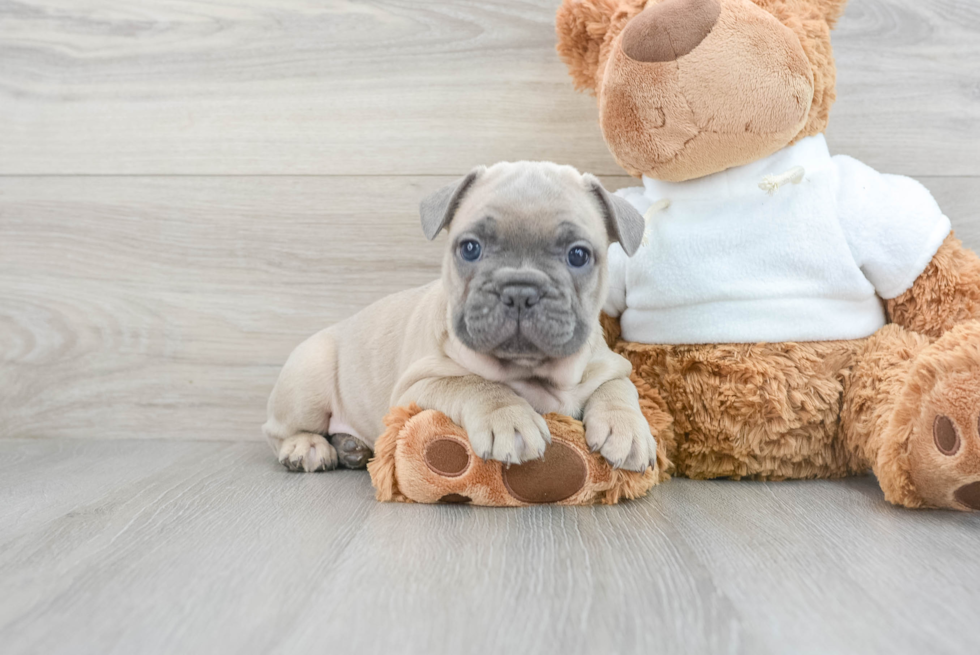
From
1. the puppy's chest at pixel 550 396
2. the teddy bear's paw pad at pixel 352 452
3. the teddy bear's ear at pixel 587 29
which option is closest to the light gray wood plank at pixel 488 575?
the puppy's chest at pixel 550 396

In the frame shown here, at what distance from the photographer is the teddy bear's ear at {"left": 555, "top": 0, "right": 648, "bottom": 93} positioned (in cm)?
207

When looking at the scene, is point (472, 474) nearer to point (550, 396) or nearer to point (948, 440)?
point (550, 396)

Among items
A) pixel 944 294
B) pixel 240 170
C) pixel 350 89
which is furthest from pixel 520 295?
pixel 240 170

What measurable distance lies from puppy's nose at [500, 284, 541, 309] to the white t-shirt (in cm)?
56

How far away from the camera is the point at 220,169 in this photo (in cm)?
277

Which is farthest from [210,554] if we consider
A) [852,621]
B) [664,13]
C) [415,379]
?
[664,13]

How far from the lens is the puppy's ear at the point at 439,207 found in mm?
1880

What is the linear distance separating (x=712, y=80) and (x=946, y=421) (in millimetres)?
944

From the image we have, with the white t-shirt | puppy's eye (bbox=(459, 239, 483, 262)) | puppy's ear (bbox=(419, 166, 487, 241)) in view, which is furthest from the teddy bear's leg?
puppy's ear (bbox=(419, 166, 487, 241))

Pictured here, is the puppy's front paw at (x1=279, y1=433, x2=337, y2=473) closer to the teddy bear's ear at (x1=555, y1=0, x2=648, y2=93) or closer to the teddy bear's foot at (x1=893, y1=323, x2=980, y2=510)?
the teddy bear's ear at (x1=555, y1=0, x2=648, y2=93)

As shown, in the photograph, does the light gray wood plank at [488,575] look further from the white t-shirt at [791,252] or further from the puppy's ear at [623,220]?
the puppy's ear at [623,220]

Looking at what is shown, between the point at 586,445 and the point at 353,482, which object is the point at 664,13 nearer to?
the point at 586,445

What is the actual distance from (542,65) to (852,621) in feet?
6.73

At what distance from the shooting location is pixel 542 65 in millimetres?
2639
